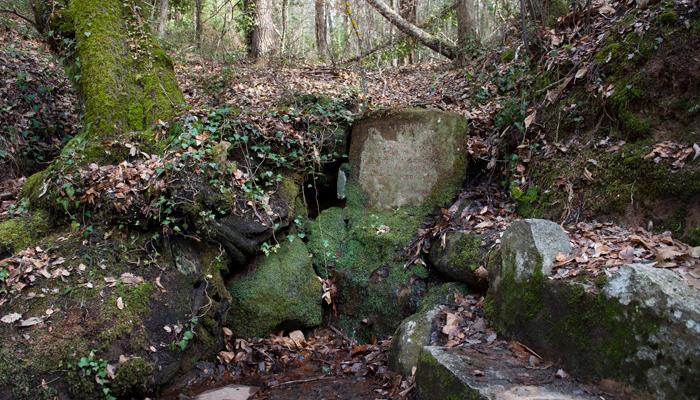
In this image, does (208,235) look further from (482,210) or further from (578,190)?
(578,190)

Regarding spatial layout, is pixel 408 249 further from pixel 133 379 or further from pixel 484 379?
pixel 133 379

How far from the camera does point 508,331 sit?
3902mm

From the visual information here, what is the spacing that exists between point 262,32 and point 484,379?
442 inches

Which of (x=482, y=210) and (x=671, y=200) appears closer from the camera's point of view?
(x=671, y=200)

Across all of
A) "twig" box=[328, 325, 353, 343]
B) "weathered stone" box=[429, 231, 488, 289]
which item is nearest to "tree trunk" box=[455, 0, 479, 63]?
"weathered stone" box=[429, 231, 488, 289]

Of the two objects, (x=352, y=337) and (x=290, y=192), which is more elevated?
(x=290, y=192)

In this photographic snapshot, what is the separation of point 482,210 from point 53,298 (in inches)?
192

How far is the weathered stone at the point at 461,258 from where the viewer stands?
4.97m

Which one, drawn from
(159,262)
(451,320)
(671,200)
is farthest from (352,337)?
(671,200)

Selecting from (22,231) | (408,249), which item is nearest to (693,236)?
(408,249)

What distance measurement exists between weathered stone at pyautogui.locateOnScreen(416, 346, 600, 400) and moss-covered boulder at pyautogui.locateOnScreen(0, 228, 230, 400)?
8.46 feet

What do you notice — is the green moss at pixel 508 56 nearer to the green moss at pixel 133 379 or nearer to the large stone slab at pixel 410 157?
the large stone slab at pixel 410 157

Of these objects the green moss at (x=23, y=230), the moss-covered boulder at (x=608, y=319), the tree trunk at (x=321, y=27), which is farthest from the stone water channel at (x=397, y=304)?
the tree trunk at (x=321, y=27)

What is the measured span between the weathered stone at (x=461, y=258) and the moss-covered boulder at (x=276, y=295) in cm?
168
